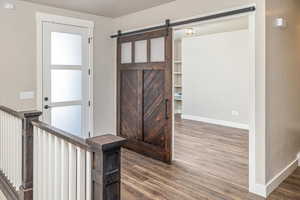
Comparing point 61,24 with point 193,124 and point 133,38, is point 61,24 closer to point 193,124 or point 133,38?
point 133,38

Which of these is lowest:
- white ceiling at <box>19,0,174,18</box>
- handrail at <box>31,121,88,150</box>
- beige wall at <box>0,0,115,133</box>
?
handrail at <box>31,121,88,150</box>

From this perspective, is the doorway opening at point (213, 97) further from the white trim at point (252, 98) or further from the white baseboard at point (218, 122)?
the white trim at point (252, 98)

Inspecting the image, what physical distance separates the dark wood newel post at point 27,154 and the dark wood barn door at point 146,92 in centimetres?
218

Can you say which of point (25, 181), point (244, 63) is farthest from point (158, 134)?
point (244, 63)

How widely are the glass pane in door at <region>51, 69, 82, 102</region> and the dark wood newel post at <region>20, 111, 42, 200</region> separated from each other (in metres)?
2.00

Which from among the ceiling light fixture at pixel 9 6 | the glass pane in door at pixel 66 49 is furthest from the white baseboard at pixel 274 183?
the ceiling light fixture at pixel 9 6

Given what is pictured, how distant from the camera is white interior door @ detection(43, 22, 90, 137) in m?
4.08

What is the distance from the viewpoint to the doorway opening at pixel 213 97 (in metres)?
4.30

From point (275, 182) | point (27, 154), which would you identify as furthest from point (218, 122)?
point (27, 154)

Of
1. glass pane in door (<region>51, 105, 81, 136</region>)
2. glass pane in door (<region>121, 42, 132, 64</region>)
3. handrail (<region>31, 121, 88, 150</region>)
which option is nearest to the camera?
handrail (<region>31, 121, 88, 150</region>)

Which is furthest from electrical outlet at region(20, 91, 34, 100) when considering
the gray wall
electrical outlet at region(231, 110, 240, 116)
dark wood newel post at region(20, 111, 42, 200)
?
electrical outlet at region(231, 110, 240, 116)

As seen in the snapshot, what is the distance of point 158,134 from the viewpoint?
403cm

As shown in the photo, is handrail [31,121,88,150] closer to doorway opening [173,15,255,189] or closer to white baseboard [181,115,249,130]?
doorway opening [173,15,255,189]

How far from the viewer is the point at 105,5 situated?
4.04m
